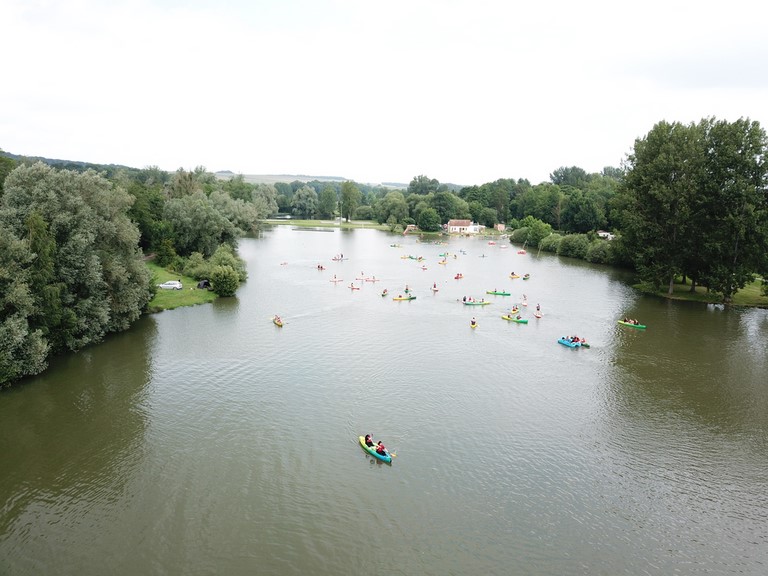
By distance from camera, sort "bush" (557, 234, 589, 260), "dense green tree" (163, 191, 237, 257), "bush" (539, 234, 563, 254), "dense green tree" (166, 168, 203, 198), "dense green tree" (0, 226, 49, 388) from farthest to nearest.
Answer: "bush" (539, 234, 563, 254), "bush" (557, 234, 589, 260), "dense green tree" (166, 168, 203, 198), "dense green tree" (163, 191, 237, 257), "dense green tree" (0, 226, 49, 388)

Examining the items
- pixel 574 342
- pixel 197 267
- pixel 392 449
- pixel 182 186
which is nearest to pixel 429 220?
pixel 182 186

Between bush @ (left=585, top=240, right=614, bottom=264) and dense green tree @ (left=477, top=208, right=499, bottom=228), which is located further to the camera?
dense green tree @ (left=477, top=208, right=499, bottom=228)

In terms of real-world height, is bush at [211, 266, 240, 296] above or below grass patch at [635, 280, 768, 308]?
below

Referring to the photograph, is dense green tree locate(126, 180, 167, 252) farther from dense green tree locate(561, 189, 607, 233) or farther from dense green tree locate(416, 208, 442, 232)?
dense green tree locate(561, 189, 607, 233)

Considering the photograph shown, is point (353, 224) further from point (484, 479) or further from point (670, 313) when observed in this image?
point (484, 479)

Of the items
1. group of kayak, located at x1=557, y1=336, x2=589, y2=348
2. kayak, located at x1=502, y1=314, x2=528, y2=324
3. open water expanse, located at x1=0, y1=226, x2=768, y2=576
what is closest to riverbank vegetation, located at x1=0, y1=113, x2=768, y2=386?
open water expanse, located at x1=0, y1=226, x2=768, y2=576

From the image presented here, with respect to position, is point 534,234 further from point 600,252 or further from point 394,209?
point 394,209
